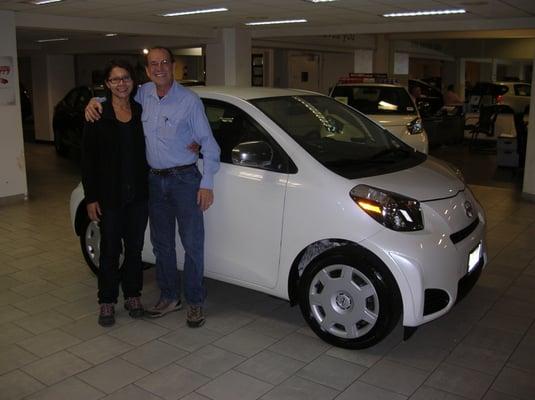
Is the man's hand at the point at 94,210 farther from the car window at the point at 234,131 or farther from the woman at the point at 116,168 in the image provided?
the car window at the point at 234,131

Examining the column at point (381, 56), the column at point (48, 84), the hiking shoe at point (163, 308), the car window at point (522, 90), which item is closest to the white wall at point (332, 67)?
the column at point (381, 56)

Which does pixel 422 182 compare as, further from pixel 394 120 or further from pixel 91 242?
pixel 394 120

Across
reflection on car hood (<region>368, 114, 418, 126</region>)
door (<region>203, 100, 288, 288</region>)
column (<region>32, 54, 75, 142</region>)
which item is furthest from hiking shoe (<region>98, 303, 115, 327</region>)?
column (<region>32, 54, 75, 142</region>)

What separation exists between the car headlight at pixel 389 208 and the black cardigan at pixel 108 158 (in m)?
1.33

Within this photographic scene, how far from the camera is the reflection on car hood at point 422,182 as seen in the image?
341 cm

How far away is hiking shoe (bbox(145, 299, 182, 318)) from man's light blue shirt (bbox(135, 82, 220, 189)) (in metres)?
0.98

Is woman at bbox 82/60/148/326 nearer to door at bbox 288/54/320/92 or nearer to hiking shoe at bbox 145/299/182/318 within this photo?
hiking shoe at bbox 145/299/182/318

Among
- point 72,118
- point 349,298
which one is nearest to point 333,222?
point 349,298

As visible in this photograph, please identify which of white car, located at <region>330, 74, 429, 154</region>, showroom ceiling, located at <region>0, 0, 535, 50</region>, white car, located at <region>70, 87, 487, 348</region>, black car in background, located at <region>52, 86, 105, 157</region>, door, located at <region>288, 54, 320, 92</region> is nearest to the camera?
white car, located at <region>70, 87, 487, 348</region>

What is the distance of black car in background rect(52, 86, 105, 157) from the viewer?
1116 centimetres

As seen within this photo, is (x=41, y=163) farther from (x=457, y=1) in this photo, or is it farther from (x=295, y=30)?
(x=457, y=1)

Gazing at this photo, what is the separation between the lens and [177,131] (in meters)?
3.58

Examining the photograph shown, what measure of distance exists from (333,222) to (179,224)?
3.29 ft

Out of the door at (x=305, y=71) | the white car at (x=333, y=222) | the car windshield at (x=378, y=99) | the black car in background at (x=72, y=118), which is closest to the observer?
the white car at (x=333, y=222)
